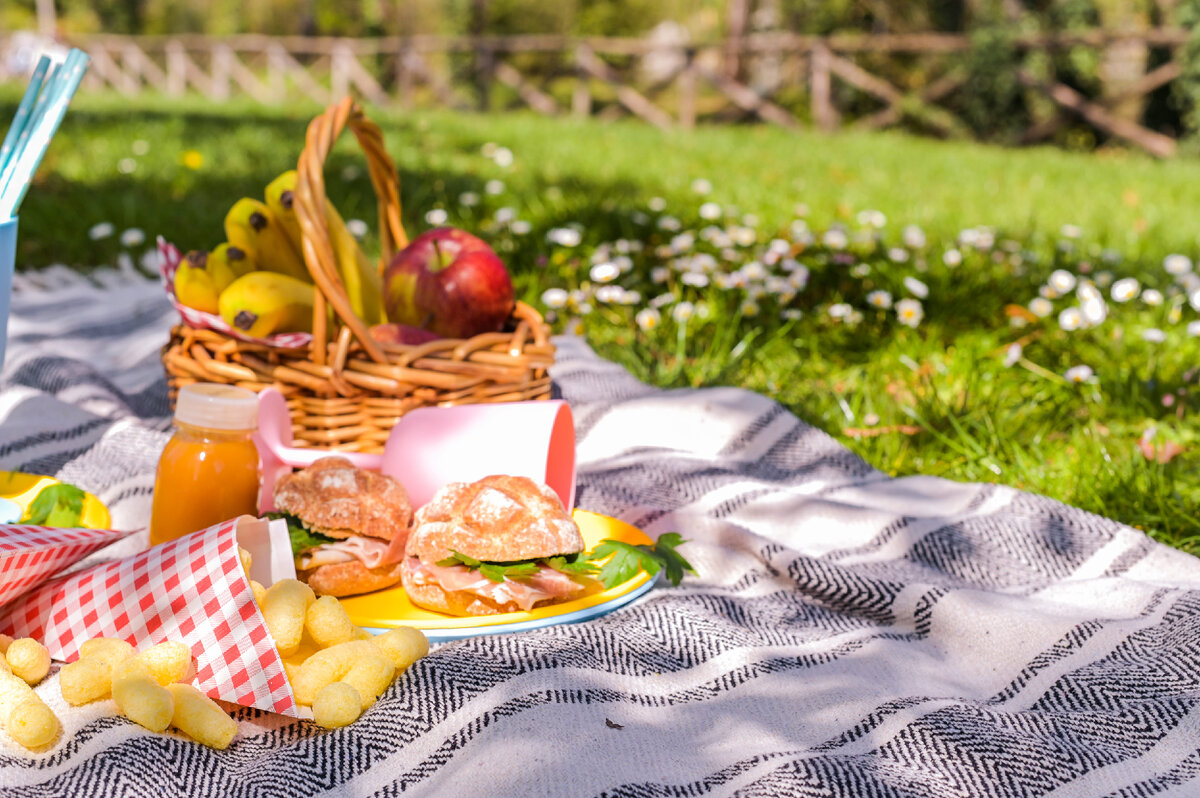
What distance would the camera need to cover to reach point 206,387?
1.45 m

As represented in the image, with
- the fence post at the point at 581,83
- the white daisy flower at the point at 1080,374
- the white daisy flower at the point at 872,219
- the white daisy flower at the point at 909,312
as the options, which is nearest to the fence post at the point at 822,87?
the fence post at the point at 581,83

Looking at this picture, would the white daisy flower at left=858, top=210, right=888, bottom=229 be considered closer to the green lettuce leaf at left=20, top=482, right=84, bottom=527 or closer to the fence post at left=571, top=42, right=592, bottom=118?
the green lettuce leaf at left=20, top=482, right=84, bottom=527

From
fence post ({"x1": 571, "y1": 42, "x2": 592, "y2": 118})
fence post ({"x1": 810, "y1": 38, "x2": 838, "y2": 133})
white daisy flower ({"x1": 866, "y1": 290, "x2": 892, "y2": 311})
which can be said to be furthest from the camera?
fence post ({"x1": 571, "y1": 42, "x2": 592, "y2": 118})

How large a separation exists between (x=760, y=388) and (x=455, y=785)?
1.79 metres

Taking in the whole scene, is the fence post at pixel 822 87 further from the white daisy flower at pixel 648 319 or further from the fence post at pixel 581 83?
the white daisy flower at pixel 648 319

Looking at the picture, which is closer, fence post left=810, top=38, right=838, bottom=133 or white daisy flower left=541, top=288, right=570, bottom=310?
white daisy flower left=541, top=288, right=570, bottom=310

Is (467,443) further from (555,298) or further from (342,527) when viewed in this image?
(555,298)

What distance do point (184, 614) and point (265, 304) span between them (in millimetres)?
813

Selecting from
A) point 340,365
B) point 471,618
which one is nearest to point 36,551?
point 471,618

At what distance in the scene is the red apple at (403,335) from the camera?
191 cm

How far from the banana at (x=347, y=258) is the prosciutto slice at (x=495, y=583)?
85 centimetres

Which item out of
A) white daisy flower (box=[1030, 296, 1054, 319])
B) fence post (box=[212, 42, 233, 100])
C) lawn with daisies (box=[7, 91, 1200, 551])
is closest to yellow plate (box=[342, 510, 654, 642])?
lawn with daisies (box=[7, 91, 1200, 551])

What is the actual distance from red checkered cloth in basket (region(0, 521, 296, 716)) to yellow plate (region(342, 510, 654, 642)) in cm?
21

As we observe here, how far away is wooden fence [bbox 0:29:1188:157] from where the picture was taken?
12.2 metres
